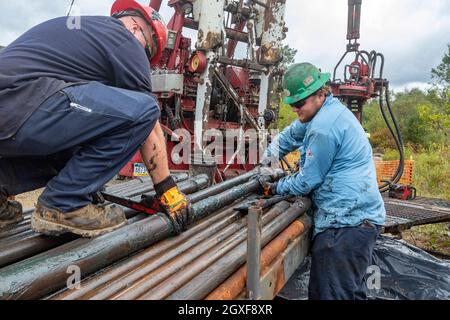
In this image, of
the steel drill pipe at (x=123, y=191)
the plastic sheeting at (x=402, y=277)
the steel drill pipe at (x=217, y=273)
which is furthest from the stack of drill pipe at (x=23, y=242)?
the plastic sheeting at (x=402, y=277)

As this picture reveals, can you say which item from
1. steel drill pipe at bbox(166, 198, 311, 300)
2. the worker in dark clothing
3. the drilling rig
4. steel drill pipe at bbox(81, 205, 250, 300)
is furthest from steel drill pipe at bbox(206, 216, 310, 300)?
the drilling rig

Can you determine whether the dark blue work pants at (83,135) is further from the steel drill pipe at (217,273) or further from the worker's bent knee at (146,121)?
the steel drill pipe at (217,273)

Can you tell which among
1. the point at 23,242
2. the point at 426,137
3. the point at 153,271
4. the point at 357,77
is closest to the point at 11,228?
the point at 23,242

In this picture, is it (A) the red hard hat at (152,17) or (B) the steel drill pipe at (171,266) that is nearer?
(B) the steel drill pipe at (171,266)

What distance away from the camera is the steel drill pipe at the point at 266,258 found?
1.48 m

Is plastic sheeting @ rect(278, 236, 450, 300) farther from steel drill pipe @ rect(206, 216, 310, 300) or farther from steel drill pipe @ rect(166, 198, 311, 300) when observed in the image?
steel drill pipe @ rect(166, 198, 311, 300)

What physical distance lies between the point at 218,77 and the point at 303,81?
9.96 ft

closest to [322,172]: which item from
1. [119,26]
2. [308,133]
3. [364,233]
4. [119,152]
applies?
[308,133]

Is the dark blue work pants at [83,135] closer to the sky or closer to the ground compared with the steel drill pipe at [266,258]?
closer to the sky

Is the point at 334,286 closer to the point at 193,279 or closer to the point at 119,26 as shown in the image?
the point at 193,279

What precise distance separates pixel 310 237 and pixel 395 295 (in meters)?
0.81

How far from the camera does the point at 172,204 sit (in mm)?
1967

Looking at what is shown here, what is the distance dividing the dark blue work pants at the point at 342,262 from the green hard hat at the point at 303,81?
3.11 ft

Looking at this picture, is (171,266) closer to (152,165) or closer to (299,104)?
(152,165)
